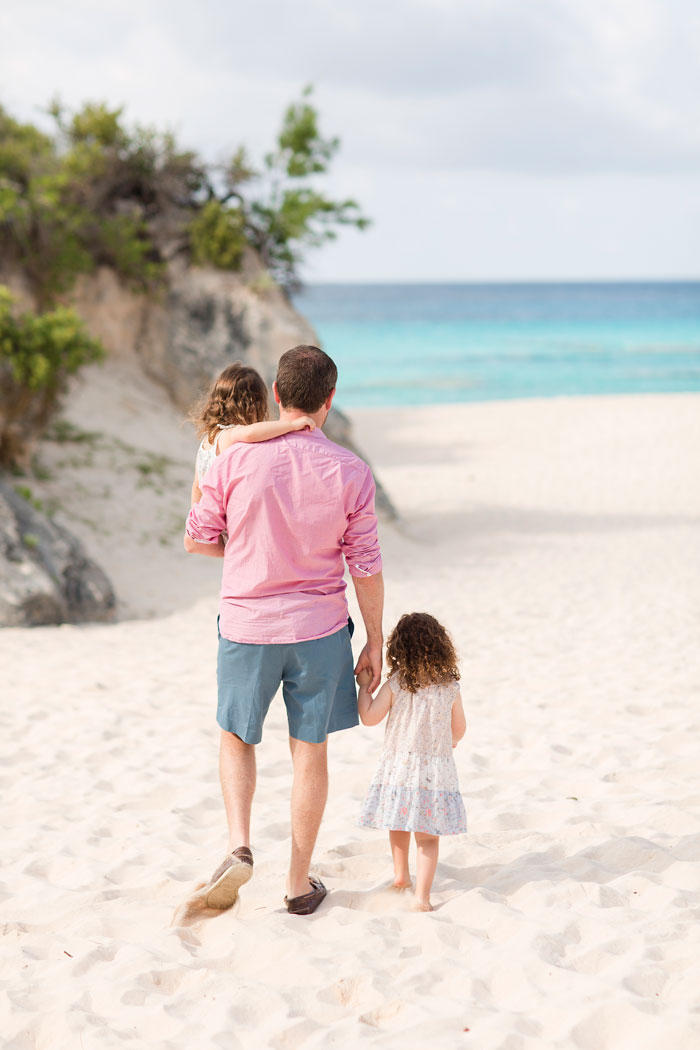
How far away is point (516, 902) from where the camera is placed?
10.8 ft

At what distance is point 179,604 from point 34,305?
234 inches

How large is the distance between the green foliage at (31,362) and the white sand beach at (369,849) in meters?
2.04

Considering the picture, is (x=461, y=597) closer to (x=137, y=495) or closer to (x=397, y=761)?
(x=137, y=495)

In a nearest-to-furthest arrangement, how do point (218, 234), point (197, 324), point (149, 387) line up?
1. point (218, 234)
2. point (197, 324)
3. point (149, 387)

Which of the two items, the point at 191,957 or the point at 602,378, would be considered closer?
the point at 191,957

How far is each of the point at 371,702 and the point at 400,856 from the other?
596 mm

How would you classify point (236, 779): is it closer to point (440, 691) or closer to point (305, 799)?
point (305, 799)

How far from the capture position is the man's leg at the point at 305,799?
321cm

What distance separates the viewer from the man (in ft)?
10.0

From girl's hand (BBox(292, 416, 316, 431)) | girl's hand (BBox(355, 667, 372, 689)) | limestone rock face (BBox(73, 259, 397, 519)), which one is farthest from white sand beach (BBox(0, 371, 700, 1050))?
limestone rock face (BBox(73, 259, 397, 519))

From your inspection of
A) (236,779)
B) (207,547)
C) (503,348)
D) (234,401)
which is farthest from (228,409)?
(503,348)

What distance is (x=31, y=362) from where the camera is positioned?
10461mm

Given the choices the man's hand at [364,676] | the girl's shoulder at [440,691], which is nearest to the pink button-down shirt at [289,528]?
the man's hand at [364,676]

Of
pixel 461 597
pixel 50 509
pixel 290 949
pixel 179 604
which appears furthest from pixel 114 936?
pixel 50 509
